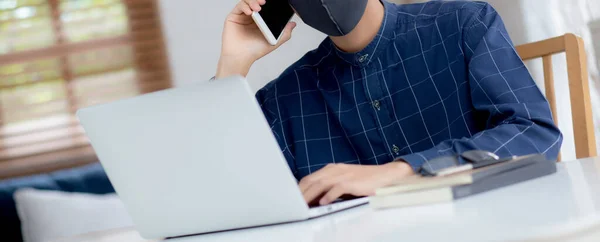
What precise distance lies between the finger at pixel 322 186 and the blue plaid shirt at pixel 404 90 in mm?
397

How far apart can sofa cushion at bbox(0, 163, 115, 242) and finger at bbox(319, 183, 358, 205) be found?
237 centimetres

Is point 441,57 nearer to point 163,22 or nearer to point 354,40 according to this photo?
point 354,40

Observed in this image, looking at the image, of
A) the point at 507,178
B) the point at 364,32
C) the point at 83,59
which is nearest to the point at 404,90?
the point at 364,32

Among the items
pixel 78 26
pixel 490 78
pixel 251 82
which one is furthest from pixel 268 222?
pixel 78 26

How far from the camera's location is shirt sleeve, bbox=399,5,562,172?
109 cm

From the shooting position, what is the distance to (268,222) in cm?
86

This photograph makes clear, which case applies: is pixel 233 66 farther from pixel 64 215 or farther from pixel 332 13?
pixel 64 215

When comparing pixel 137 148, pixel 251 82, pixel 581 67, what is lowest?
pixel 251 82

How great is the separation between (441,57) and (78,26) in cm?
263

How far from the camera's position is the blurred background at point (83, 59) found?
3547 mm

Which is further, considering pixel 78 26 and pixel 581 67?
pixel 78 26

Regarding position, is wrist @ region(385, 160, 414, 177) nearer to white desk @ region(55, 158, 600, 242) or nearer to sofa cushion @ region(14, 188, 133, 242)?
white desk @ region(55, 158, 600, 242)

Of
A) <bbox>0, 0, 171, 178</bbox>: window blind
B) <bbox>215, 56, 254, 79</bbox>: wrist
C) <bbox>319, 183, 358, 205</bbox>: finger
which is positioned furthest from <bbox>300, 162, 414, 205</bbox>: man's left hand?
<bbox>0, 0, 171, 178</bbox>: window blind

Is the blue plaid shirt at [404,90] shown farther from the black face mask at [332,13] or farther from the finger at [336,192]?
the finger at [336,192]
